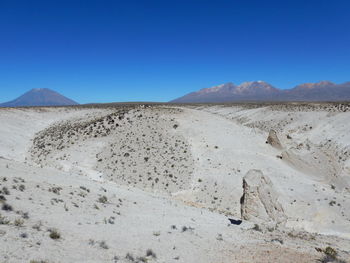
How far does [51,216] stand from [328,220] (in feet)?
61.2

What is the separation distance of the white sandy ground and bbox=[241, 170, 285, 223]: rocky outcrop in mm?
1297

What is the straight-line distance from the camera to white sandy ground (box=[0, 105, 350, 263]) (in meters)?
8.48

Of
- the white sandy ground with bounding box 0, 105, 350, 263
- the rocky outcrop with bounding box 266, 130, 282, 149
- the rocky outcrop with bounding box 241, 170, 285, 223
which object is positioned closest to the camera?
the white sandy ground with bounding box 0, 105, 350, 263

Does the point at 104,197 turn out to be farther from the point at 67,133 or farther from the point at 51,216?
the point at 67,133

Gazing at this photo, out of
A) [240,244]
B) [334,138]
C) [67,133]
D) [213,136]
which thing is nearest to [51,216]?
[240,244]

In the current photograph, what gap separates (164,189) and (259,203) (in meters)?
9.07

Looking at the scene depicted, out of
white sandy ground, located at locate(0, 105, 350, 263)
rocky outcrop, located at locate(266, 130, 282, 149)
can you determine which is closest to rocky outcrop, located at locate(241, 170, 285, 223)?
white sandy ground, located at locate(0, 105, 350, 263)

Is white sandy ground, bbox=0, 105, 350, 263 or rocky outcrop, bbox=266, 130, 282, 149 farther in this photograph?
rocky outcrop, bbox=266, 130, 282, 149

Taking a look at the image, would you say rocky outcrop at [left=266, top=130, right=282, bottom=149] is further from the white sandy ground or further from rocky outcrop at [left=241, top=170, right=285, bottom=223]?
rocky outcrop at [left=241, top=170, right=285, bottom=223]

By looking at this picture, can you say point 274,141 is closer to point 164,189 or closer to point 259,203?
point 164,189

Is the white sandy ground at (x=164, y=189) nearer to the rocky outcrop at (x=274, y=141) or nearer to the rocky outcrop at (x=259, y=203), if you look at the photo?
the rocky outcrop at (x=274, y=141)

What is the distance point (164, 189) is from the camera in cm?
2311

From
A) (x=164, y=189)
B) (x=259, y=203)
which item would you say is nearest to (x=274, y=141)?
(x=164, y=189)

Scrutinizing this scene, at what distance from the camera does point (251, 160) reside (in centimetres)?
2809
